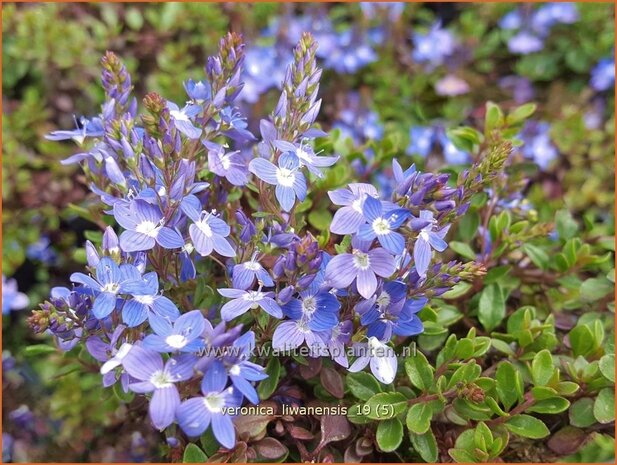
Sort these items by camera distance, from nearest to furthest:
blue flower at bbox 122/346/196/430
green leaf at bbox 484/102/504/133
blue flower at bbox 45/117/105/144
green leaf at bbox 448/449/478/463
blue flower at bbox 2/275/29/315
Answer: blue flower at bbox 122/346/196/430 → green leaf at bbox 448/449/478/463 → blue flower at bbox 45/117/105/144 → green leaf at bbox 484/102/504/133 → blue flower at bbox 2/275/29/315

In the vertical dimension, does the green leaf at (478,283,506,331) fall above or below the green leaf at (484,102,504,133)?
below

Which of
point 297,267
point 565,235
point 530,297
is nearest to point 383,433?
point 297,267

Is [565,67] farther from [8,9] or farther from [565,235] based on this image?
[8,9]

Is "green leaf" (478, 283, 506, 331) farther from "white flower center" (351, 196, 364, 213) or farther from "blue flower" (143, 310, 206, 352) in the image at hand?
"blue flower" (143, 310, 206, 352)

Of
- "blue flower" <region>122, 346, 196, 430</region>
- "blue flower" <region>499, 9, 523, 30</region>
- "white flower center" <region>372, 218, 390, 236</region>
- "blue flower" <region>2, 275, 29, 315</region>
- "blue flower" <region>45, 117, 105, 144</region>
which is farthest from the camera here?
"blue flower" <region>499, 9, 523, 30</region>

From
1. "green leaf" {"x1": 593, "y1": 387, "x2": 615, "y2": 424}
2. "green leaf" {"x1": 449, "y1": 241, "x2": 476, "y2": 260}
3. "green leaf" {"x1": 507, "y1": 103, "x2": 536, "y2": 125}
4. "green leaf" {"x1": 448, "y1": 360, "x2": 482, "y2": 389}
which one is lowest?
"green leaf" {"x1": 593, "y1": 387, "x2": 615, "y2": 424}

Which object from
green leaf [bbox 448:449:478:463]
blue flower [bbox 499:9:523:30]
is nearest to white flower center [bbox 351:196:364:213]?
green leaf [bbox 448:449:478:463]

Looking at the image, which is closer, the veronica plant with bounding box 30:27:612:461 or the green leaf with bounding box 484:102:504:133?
the veronica plant with bounding box 30:27:612:461
